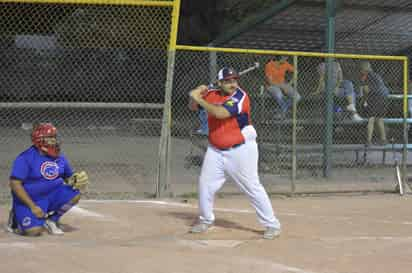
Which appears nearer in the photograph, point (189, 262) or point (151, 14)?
point (189, 262)

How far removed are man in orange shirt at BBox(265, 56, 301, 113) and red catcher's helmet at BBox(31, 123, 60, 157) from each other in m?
5.71

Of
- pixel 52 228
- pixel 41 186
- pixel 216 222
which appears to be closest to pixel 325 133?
pixel 216 222

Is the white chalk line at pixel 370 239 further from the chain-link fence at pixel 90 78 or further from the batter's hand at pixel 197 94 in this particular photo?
the chain-link fence at pixel 90 78

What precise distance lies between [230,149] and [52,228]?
6.58 feet

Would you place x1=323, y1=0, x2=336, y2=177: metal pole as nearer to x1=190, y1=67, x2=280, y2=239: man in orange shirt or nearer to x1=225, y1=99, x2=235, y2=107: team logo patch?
x1=190, y1=67, x2=280, y2=239: man in orange shirt

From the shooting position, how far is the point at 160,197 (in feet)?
30.5

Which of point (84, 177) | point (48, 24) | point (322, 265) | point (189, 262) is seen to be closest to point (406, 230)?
point (322, 265)

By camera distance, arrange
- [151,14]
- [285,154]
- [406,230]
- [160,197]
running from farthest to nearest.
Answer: [151,14], [285,154], [160,197], [406,230]

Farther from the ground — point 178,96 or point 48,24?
point 48,24

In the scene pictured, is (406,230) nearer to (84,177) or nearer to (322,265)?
(322,265)

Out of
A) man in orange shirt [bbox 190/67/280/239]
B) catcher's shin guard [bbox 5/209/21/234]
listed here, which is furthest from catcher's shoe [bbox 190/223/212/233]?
catcher's shin guard [bbox 5/209/21/234]

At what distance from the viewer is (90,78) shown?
74.2 ft

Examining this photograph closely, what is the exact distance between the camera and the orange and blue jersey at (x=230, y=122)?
6746mm

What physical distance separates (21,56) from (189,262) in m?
16.8
